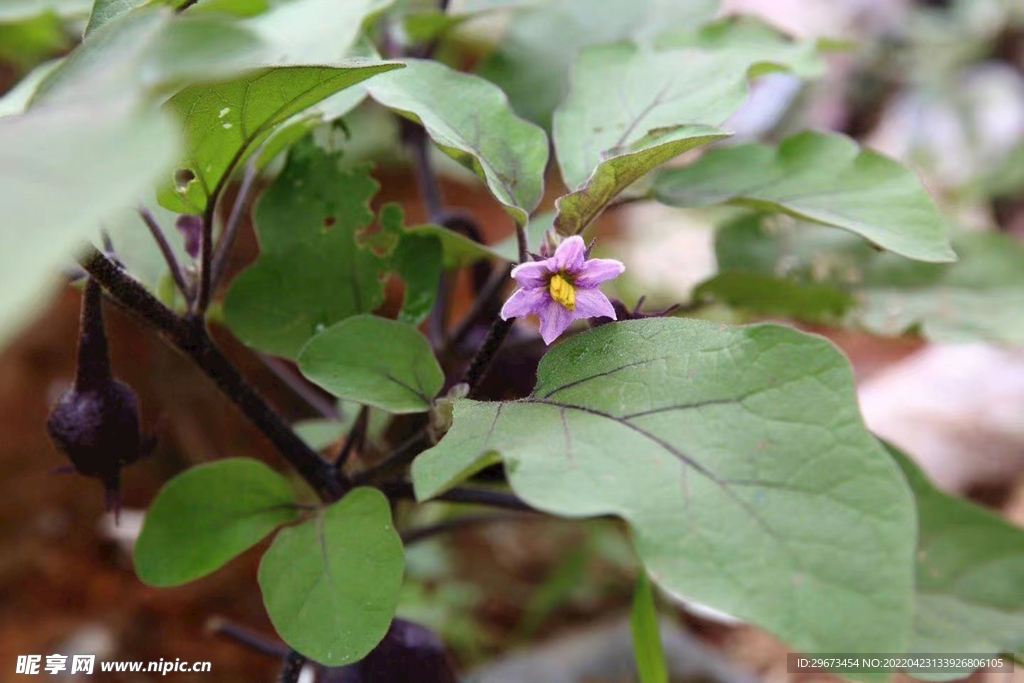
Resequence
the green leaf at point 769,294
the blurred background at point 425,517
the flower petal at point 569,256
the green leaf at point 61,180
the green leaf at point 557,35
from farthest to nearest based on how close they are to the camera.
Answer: the blurred background at point 425,517
the green leaf at point 557,35
the green leaf at point 769,294
the flower petal at point 569,256
the green leaf at point 61,180

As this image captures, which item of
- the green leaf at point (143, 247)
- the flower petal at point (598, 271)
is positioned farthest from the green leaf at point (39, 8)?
the flower petal at point (598, 271)

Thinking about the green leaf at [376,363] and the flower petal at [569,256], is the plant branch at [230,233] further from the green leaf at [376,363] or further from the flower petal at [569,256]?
the flower petal at [569,256]

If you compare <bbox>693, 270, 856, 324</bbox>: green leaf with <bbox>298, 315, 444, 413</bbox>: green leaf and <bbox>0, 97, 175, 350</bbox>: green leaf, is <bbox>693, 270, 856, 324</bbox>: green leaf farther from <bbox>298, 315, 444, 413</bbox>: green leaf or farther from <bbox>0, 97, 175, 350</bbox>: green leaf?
<bbox>0, 97, 175, 350</bbox>: green leaf

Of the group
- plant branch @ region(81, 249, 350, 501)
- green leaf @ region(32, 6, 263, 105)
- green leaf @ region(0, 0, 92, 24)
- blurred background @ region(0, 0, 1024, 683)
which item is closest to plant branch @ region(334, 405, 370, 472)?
plant branch @ region(81, 249, 350, 501)

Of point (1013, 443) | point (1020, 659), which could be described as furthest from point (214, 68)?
point (1013, 443)

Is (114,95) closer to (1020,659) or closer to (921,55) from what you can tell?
(1020,659)

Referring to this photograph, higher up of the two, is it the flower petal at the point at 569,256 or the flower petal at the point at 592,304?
the flower petal at the point at 569,256

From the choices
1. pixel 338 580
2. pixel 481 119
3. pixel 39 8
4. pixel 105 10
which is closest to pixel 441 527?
pixel 338 580
